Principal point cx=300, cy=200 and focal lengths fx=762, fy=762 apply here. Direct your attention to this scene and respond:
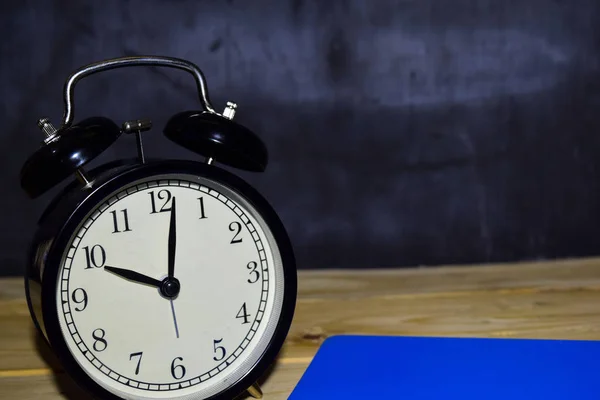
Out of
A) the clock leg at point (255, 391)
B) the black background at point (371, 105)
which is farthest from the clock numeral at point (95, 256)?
the black background at point (371, 105)

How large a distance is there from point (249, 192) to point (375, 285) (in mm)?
519

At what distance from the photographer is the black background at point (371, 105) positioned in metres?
1.21

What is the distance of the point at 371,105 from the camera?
1.27 meters

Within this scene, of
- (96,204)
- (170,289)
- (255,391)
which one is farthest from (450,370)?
(96,204)

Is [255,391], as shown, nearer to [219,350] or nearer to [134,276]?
[219,350]

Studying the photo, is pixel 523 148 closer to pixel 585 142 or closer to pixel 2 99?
pixel 585 142

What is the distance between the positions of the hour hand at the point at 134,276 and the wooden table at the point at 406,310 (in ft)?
0.68

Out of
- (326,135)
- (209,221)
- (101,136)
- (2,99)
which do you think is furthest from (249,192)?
(2,99)

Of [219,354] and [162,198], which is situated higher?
[162,198]

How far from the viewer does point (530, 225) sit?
52.1 inches

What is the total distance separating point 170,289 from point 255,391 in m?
0.18

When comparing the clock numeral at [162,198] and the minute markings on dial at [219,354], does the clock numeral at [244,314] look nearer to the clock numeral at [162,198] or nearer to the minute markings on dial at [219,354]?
the minute markings on dial at [219,354]

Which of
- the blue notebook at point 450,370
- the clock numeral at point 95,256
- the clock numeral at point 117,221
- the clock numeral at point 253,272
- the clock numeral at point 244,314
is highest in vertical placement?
the clock numeral at point 117,221

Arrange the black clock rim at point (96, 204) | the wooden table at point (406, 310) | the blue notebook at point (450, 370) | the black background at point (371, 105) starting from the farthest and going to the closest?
1. the black background at point (371, 105)
2. the wooden table at point (406, 310)
3. the blue notebook at point (450, 370)
4. the black clock rim at point (96, 204)
